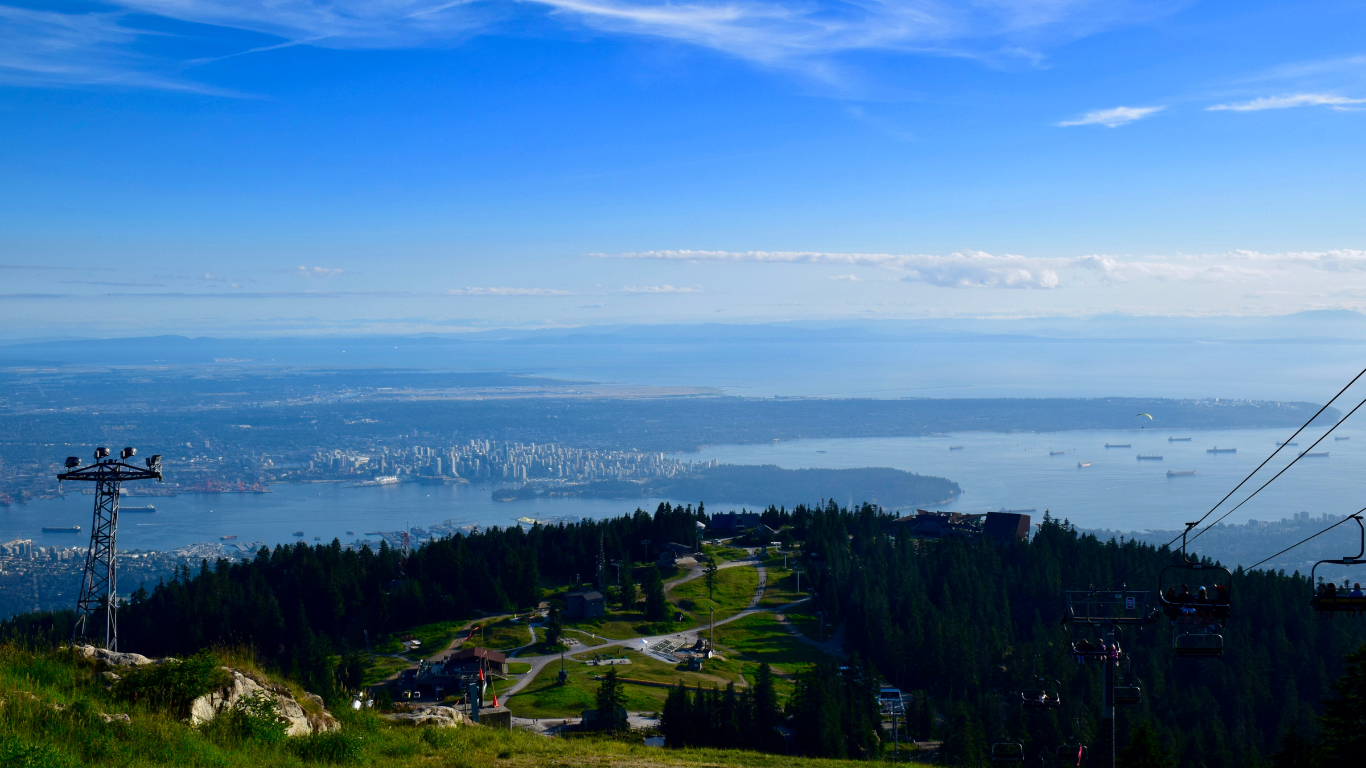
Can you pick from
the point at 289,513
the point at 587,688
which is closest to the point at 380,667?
the point at 587,688

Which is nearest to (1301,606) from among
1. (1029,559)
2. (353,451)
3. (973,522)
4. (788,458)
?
(1029,559)

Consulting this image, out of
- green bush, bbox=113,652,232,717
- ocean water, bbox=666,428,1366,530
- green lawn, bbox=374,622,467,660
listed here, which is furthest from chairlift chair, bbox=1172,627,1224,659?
ocean water, bbox=666,428,1366,530

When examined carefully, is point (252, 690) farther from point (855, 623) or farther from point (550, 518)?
point (550, 518)

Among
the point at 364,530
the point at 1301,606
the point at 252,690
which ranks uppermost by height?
the point at 252,690

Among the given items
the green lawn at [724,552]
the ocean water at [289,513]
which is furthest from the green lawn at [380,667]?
the ocean water at [289,513]

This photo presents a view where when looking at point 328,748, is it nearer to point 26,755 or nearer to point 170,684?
point 170,684

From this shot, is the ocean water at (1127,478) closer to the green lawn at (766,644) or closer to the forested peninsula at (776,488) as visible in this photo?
the forested peninsula at (776,488)
